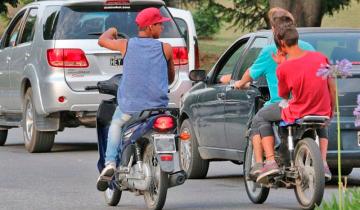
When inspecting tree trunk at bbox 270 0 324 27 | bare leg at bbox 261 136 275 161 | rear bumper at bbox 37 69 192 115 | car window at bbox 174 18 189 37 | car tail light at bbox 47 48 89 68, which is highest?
bare leg at bbox 261 136 275 161

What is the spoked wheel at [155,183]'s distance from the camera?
1086cm

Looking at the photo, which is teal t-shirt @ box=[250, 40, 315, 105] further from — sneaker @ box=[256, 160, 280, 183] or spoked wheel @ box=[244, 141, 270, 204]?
sneaker @ box=[256, 160, 280, 183]

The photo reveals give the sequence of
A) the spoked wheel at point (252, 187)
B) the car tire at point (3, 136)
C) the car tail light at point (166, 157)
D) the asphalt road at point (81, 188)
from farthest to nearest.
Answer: the car tire at point (3, 136) < the asphalt road at point (81, 188) < the spoked wheel at point (252, 187) < the car tail light at point (166, 157)

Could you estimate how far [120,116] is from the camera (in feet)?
37.4

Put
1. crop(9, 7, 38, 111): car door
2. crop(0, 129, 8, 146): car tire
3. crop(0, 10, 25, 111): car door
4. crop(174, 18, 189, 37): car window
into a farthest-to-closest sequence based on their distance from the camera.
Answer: crop(174, 18, 189, 37): car window, crop(0, 129, 8, 146): car tire, crop(0, 10, 25, 111): car door, crop(9, 7, 38, 111): car door

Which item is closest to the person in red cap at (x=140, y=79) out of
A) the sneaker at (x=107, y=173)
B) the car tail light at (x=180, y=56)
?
the sneaker at (x=107, y=173)

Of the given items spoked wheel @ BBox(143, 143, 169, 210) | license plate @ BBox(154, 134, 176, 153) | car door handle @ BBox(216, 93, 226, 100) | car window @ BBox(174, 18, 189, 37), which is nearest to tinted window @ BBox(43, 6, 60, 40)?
car door handle @ BBox(216, 93, 226, 100)

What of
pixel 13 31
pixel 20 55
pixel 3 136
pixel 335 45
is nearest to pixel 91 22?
pixel 20 55

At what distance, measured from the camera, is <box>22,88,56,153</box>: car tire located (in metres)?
18.4

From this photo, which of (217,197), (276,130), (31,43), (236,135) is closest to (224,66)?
(236,135)

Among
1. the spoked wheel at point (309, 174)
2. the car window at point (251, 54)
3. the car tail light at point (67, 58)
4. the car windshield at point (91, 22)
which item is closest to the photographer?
the spoked wheel at point (309, 174)

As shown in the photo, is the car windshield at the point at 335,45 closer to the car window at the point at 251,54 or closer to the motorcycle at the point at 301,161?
the car window at the point at 251,54

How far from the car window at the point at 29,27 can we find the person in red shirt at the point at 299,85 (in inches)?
321

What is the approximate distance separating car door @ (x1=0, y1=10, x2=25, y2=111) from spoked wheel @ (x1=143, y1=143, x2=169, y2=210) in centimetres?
860
